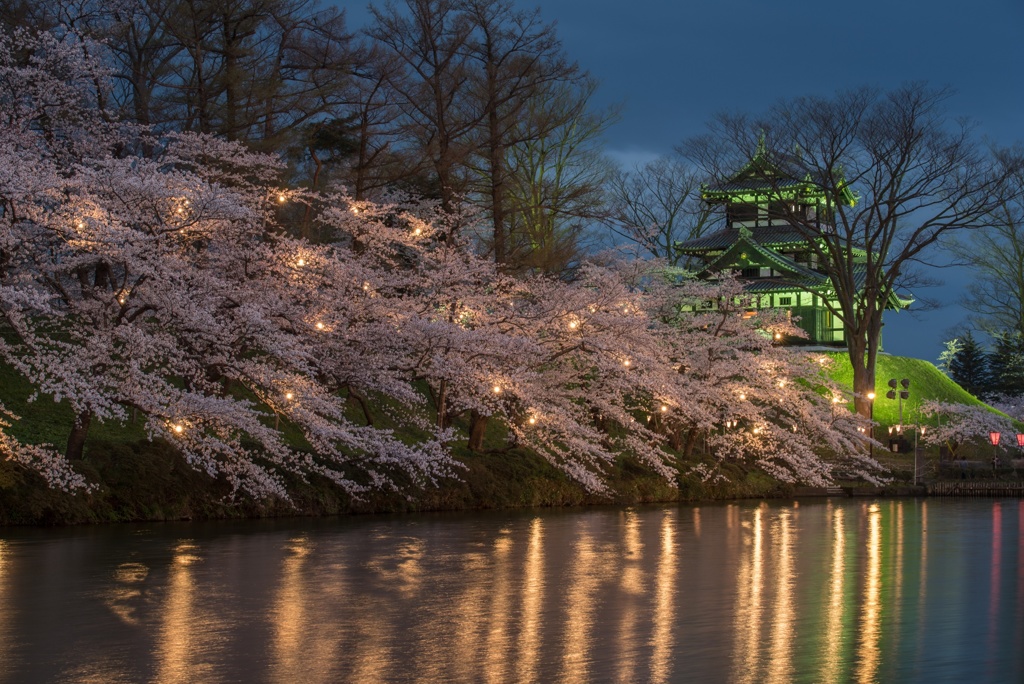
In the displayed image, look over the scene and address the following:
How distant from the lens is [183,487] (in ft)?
68.7

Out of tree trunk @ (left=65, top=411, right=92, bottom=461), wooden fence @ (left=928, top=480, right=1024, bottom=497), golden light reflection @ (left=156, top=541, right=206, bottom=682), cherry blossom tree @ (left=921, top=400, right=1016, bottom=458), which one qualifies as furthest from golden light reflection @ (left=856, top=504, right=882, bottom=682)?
cherry blossom tree @ (left=921, top=400, right=1016, bottom=458)

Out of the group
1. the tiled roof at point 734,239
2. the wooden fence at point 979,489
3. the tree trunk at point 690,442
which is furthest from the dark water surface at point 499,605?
the tiled roof at point 734,239

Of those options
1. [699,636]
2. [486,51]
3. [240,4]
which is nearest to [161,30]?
[240,4]

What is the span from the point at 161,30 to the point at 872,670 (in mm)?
27636

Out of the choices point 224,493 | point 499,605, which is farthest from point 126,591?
point 224,493

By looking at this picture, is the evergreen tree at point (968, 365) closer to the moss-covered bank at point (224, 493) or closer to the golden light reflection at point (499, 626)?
the moss-covered bank at point (224, 493)

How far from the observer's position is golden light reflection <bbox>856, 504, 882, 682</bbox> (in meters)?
8.84

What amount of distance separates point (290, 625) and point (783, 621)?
475 centimetres

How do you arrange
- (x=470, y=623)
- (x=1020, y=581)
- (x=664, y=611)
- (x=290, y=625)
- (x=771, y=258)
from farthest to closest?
(x=771, y=258) < (x=1020, y=581) < (x=664, y=611) < (x=470, y=623) < (x=290, y=625)

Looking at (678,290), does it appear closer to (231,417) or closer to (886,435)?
(886,435)

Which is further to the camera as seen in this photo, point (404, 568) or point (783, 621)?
point (404, 568)

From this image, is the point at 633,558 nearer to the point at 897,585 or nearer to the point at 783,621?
the point at 897,585

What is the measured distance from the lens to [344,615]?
11.1 meters

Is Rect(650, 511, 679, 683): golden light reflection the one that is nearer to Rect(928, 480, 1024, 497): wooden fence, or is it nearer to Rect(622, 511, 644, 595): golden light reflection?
Rect(622, 511, 644, 595): golden light reflection
